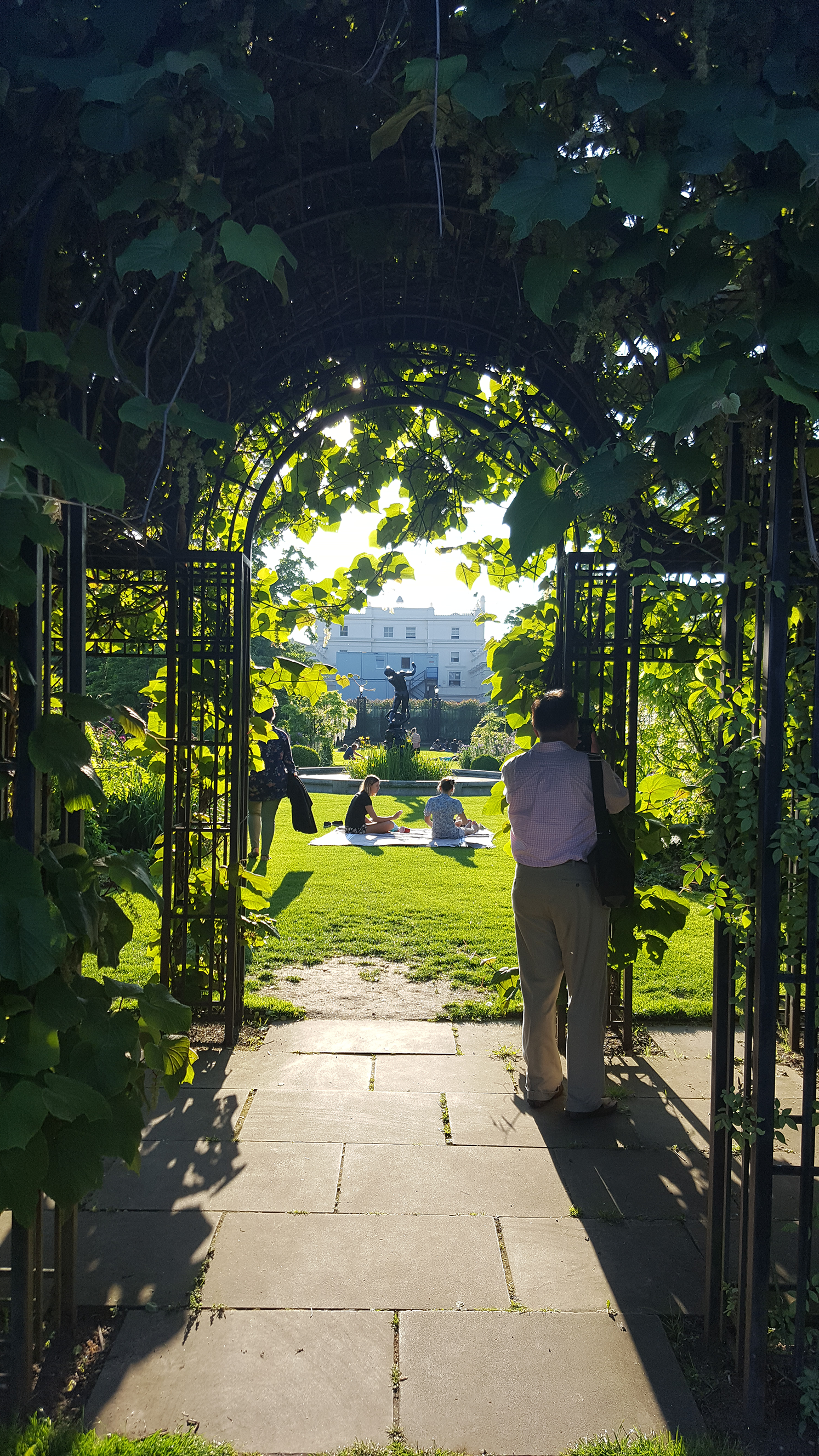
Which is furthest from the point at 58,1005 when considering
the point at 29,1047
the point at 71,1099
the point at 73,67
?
the point at 73,67

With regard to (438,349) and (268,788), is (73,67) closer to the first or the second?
(438,349)

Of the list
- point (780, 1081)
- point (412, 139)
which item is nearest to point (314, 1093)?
point (780, 1081)

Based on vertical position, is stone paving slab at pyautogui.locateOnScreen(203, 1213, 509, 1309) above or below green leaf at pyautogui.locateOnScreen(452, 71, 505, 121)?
below

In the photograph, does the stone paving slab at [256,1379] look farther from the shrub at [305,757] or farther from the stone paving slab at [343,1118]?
the shrub at [305,757]

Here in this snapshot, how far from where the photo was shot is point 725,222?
1828 millimetres

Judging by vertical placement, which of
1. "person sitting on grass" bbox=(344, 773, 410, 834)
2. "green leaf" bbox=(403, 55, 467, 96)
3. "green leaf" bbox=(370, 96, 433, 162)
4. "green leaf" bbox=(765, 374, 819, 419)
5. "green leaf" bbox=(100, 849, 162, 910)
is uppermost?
"green leaf" bbox=(370, 96, 433, 162)

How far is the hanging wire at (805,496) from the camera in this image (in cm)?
206

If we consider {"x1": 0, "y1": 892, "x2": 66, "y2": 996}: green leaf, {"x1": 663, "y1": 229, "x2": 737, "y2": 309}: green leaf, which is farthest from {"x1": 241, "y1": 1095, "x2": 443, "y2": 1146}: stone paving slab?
{"x1": 663, "y1": 229, "x2": 737, "y2": 309}: green leaf

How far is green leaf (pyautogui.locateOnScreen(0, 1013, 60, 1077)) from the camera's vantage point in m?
1.93

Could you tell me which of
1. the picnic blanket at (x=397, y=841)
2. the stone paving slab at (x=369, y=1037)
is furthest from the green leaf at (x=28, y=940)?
the picnic blanket at (x=397, y=841)

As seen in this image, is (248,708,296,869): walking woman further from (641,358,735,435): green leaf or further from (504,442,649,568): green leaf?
(641,358,735,435): green leaf

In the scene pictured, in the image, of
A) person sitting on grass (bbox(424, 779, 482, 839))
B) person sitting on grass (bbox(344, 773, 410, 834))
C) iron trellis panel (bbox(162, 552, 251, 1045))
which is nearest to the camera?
iron trellis panel (bbox(162, 552, 251, 1045))

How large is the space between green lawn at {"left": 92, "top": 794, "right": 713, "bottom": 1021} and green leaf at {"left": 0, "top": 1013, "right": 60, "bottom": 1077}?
2.70 m

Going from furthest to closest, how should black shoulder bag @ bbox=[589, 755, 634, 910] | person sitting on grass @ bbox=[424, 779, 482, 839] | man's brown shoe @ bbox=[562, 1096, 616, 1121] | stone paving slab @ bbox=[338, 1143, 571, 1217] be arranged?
person sitting on grass @ bbox=[424, 779, 482, 839] → man's brown shoe @ bbox=[562, 1096, 616, 1121] → black shoulder bag @ bbox=[589, 755, 634, 910] → stone paving slab @ bbox=[338, 1143, 571, 1217]
